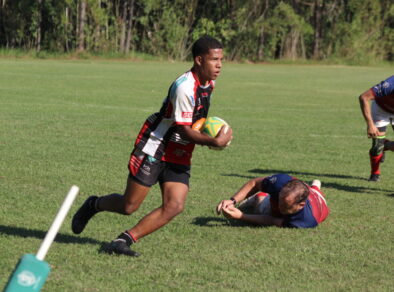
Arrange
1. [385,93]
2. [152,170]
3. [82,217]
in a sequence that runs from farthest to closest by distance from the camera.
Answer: [385,93] < [82,217] < [152,170]

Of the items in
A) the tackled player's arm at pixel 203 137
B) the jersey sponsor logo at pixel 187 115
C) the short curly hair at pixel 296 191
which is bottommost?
the short curly hair at pixel 296 191

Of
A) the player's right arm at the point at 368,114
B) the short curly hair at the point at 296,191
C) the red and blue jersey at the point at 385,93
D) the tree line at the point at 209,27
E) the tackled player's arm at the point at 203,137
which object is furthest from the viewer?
the tree line at the point at 209,27

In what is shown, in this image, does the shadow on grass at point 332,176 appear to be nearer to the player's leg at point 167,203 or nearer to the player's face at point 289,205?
the player's face at point 289,205

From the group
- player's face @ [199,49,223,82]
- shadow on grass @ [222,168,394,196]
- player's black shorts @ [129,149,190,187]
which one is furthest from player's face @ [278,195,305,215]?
shadow on grass @ [222,168,394,196]

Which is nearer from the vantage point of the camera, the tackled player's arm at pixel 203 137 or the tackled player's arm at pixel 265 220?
the tackled player's arm at pixel 203 137

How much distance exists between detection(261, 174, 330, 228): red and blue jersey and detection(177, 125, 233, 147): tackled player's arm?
1659mm

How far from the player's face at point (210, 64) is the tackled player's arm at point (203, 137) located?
445 millimetres

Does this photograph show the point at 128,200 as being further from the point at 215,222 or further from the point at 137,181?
the point at 215,222

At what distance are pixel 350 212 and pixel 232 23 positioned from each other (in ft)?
147

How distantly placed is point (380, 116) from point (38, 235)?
5762 millimetres

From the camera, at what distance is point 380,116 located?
1097 cm

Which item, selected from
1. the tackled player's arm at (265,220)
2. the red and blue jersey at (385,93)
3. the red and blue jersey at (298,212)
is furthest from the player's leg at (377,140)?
the tackled player's arm at (265,220)

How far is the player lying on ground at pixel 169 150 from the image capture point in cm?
621

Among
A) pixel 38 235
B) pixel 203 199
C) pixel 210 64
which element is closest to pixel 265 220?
pixel 203 199
